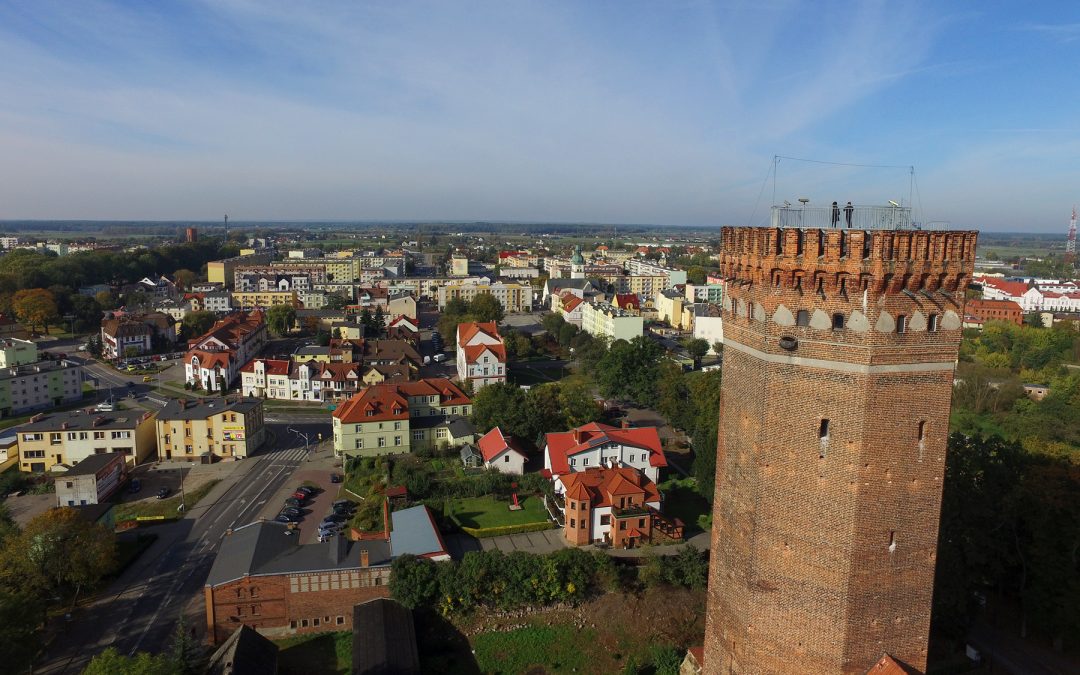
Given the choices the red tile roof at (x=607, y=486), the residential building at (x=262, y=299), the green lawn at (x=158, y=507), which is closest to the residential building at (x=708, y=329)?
the red tile roof at (x=607, y=486)

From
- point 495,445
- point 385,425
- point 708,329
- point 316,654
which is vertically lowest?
point 316,654

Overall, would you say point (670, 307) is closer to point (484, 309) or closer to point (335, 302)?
point (484, 309)

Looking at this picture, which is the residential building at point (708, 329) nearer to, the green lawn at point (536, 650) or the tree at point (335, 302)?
the tree at point (335, 302)

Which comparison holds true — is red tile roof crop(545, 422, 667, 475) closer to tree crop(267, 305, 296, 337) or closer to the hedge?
the hedge

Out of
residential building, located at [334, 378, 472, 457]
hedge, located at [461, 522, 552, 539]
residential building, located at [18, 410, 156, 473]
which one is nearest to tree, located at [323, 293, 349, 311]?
residential building, located at [18, 410, 156, 473]

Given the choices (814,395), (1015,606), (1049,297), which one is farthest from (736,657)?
(1049,297)

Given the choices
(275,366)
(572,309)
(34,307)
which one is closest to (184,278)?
(34,307)

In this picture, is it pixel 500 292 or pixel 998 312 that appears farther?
pixel 500 292
